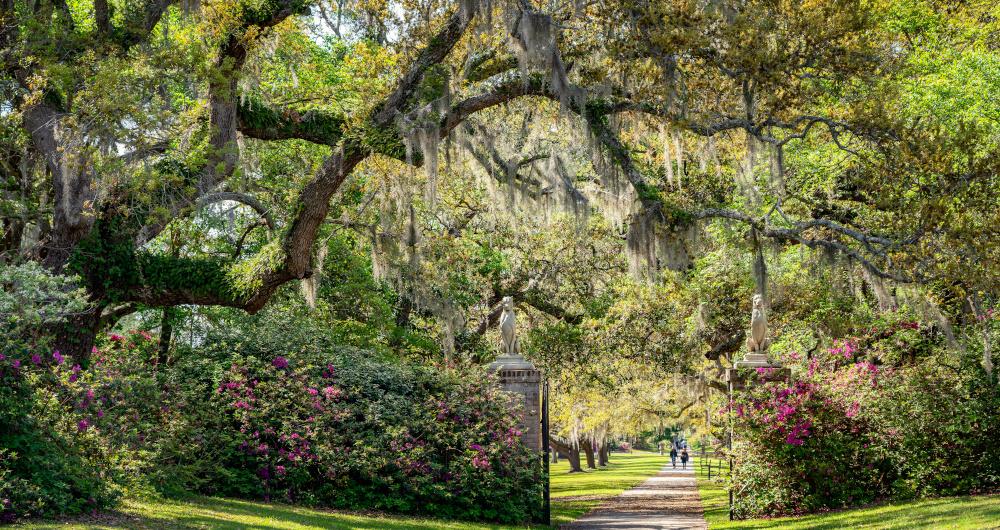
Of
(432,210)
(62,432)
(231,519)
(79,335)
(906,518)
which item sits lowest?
(906,518)

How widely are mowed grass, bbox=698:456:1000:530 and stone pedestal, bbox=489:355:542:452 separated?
3.00 m

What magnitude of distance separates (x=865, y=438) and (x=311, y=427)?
8331 mm

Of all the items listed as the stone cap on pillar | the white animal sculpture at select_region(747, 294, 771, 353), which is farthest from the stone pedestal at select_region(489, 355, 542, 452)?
the white animal sculpture at select_region(747, 294, 771, 353)

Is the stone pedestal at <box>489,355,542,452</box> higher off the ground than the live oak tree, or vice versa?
the live oak tree

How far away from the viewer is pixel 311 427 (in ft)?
45.9

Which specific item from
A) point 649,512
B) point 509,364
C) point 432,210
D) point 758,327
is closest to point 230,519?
point 432,210

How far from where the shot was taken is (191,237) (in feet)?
54.1

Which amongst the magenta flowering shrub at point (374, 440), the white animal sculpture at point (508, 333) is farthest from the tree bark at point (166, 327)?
the white animal sculpture at point (508, 333)

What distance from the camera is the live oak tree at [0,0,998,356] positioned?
11891 millimetres

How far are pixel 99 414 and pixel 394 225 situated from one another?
24.7ft

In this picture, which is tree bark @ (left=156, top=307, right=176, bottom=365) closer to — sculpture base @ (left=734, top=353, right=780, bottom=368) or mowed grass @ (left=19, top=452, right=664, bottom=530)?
mowed grass @ (left=19, top=452, right=664, bottom=530)

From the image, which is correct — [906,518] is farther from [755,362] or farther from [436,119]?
[436,119]

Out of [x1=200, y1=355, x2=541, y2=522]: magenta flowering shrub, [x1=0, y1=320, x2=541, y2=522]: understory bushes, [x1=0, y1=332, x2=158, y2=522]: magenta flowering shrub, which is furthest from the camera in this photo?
[x1=200, y1=355, x2=541, y2=522]: magenta flowering shrub

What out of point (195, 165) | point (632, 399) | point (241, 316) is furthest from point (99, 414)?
point (632, 399)
